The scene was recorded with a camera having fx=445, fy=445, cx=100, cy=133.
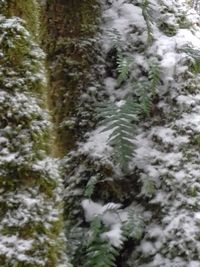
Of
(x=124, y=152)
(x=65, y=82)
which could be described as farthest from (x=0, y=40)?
(x=65, y=82)

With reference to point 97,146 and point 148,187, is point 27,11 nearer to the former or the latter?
point 97,146

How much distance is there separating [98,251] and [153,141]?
0.94 m

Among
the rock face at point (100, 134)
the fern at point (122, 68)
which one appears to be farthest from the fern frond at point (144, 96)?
the fern at point (122, 68)

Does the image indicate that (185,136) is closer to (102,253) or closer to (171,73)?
(171,73)

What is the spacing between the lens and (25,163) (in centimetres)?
207

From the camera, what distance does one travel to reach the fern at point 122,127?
2904mm

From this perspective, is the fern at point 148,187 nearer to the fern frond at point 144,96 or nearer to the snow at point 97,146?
the snow at point 97,146

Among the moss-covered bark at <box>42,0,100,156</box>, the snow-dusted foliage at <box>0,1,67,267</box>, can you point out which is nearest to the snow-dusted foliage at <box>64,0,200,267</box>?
the moss-covered bark at <box>42,0,100,156</box>

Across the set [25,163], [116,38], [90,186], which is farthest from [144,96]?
[25,163]

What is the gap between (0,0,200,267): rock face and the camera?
2064 millimetres

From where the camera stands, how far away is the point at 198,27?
3.91m

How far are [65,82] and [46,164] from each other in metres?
1.54

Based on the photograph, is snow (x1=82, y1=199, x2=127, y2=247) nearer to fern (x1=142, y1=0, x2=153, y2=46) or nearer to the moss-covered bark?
the moss-covered bark

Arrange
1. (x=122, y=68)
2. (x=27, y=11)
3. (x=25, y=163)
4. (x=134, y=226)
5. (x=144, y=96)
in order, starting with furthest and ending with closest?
(x=122, y=68)
(x=144, y=96)
(x=134, y=226)
(x=27, y=11)
(x=25, y=163)
